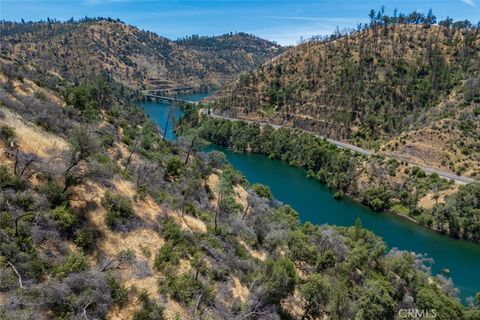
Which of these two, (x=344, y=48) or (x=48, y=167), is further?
(x=344, y=48)

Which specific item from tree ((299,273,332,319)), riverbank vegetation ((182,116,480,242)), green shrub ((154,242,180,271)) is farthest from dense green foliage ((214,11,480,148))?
green shrub ((154,242,180,271))

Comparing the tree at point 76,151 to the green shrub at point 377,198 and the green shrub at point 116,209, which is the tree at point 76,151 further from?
the green shrub at point 377,198

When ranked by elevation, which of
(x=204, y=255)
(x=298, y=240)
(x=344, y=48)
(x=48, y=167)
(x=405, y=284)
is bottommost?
(x=405, y=284)

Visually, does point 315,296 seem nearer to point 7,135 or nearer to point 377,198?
point 7,135

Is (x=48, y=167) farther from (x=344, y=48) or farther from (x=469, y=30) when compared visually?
(x=469, y=30)

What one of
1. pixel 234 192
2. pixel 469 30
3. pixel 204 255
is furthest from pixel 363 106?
pixel 204 255

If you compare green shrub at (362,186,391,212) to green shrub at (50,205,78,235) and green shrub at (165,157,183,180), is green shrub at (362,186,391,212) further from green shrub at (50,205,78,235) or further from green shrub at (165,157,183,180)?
green shrub at (50,205,78,235)

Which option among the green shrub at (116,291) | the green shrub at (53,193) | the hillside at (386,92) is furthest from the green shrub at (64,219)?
the hillside at (386,92)
